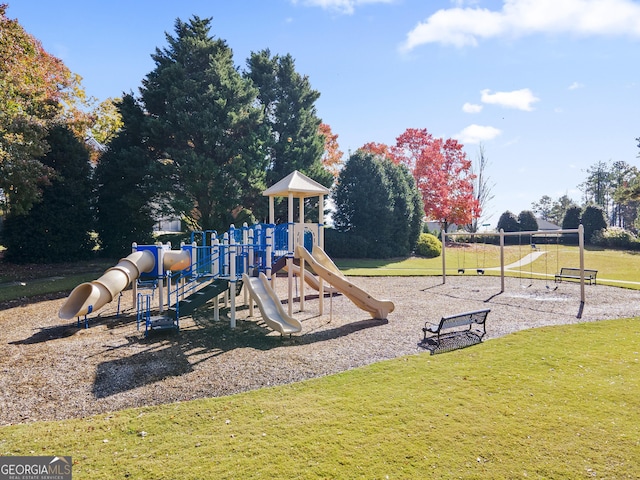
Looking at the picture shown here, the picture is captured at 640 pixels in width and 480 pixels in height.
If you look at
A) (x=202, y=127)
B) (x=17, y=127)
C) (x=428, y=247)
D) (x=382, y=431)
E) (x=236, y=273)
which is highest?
(x=202, y=127)

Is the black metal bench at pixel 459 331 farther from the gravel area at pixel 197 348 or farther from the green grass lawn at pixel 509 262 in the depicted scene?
the green grass lawn at pixel 509 262

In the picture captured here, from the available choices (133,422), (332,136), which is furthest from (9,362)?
(332,136)

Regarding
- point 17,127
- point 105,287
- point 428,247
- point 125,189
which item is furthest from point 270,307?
point 428,247

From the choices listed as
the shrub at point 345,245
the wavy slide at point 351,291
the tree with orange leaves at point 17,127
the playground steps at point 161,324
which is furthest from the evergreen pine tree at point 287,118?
the playground steps at point 161,324

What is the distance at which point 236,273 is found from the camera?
12336mm

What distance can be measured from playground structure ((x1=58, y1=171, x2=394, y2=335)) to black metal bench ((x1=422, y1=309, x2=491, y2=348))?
2.54m

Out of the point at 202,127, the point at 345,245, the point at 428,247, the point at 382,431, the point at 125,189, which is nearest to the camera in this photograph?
the point at 382,431

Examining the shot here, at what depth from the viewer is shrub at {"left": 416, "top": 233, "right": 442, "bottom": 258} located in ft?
124

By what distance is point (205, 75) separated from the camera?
28172mm

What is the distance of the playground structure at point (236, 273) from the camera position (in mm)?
10969

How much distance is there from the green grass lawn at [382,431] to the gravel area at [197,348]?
79cm

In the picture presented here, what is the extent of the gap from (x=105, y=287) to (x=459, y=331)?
10.0 meters

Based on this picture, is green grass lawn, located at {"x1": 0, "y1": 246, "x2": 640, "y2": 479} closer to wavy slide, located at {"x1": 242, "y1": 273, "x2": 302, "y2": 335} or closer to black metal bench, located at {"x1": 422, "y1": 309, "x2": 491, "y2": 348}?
black metal bench, located at {"x1": 422, "y1": 309, "x2": 491, "y2": 348}

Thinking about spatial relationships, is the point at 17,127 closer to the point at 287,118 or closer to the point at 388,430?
the point at 287,118
